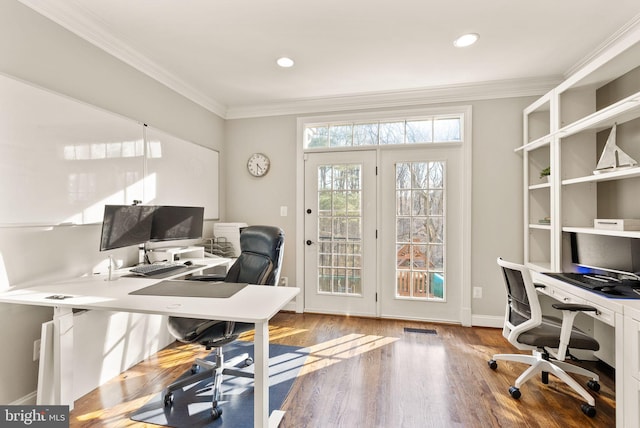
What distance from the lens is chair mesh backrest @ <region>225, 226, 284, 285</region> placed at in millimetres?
2178

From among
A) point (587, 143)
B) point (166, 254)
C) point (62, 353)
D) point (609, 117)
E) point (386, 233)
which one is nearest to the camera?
point (62, 353)

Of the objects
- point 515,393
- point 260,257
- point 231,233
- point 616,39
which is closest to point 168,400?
point 260,257

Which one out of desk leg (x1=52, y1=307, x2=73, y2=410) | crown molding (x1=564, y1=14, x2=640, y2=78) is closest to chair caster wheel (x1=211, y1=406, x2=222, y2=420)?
desk leg (x1=52, y1=307, x2=73, y2=410)

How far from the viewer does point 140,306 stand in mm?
1545

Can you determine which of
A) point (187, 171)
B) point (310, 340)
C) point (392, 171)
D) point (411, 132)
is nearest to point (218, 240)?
point (187, 171)

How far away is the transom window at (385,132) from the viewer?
3479mm

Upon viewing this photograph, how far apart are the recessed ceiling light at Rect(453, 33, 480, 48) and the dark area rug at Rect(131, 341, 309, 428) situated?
2.92 meters

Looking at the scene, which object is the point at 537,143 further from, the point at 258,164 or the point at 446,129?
the point at 258,164

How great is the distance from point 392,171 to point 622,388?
2527 millimetres

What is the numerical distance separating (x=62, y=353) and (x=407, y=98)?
12.1 ft

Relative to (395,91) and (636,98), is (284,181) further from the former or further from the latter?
(636,98)

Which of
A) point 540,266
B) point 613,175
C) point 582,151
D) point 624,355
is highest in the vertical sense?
point 582,151

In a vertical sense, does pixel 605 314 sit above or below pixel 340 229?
below

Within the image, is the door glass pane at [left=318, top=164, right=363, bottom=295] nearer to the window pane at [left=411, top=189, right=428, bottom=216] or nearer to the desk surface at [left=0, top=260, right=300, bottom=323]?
the window pane at [left=411, top=189, right=428, bottom=216]
